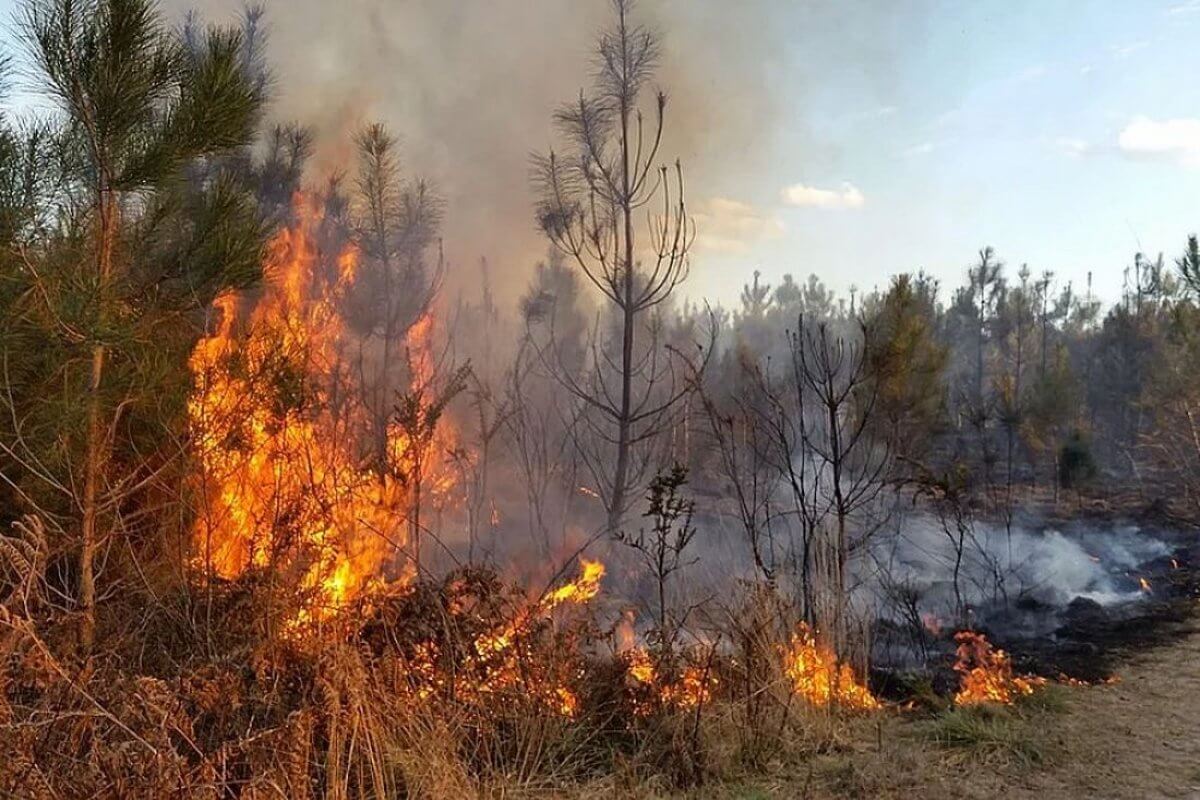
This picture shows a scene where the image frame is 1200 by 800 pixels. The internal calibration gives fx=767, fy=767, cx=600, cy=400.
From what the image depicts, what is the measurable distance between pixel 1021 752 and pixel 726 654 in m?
1.73

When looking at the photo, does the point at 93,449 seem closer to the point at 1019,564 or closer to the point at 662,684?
the point at 662,684

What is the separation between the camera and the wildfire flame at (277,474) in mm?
4832

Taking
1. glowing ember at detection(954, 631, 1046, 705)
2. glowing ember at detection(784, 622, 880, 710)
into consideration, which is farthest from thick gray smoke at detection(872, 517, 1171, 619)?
glowing ember at detection(784, 622, 880, 710)

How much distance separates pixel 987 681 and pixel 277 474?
5132 mm

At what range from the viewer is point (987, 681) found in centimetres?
529

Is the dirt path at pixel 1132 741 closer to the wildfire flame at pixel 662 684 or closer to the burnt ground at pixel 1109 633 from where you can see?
the burnt ground at pixel 1109 633

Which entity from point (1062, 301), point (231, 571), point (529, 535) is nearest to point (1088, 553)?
point (529, 535)

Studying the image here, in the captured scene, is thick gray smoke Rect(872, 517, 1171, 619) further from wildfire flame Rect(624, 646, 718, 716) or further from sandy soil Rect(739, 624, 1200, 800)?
wildfire flame Rect(624, 646, 718, 716)

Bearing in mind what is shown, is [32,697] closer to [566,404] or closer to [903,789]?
[903,789]

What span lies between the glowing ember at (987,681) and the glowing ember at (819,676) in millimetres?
635

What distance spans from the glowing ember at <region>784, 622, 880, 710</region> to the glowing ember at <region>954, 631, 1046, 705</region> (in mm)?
635

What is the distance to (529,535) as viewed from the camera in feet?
36.8

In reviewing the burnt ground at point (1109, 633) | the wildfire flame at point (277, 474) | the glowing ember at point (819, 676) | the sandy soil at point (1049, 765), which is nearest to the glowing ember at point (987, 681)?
the sandy soil at point (1049, 765)

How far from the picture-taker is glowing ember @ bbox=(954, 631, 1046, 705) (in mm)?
5164
